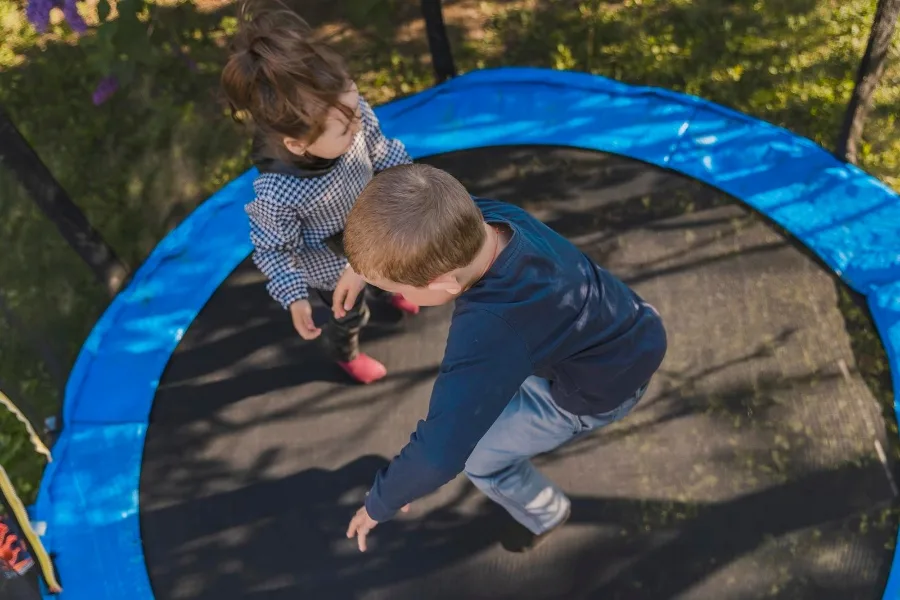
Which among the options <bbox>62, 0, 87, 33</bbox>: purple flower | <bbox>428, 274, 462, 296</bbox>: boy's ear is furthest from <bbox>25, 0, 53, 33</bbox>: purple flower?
<bbox>428, 274, 462, 296</bbox>: boy's ear

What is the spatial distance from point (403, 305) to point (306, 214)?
0.71m

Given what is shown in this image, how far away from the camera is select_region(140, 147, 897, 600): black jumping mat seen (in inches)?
80.0

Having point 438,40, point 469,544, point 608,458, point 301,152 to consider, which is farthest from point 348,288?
point 438,40

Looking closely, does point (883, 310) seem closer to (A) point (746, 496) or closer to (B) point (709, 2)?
(A) point (746, 496)

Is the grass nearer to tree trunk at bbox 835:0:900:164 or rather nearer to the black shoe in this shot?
tree trunk at bbox 835:0:900:164

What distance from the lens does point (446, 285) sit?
1.26 metres

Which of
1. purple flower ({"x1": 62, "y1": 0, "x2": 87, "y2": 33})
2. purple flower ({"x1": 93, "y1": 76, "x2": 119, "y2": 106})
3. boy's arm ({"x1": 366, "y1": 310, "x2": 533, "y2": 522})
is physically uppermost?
purple flower ({"x1": 62, "y1": 0, "x2": 87, "y2": 33})

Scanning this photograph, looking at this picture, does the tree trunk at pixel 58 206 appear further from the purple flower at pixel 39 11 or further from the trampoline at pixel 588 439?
the purple flower at pixel 39 11

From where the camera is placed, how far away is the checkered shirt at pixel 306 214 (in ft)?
5.75

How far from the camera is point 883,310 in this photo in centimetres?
233

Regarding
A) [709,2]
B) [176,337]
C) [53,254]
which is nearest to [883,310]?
[709,2]

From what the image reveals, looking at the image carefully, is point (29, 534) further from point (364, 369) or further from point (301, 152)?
point (301, 152)

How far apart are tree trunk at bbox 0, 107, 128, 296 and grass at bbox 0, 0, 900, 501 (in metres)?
0.18

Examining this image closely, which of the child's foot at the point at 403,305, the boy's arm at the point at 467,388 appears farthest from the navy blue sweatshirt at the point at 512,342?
the child's foot at the point at 403,305
